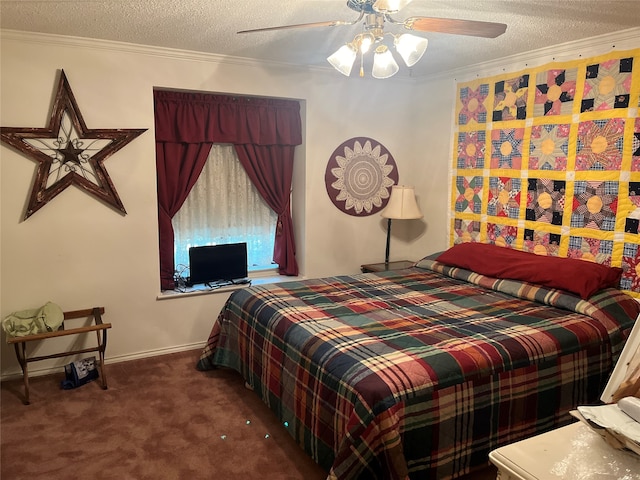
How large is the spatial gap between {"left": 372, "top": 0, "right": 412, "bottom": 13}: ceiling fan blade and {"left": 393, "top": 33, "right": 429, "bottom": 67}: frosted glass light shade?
0.27 metres

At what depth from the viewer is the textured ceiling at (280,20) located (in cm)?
244

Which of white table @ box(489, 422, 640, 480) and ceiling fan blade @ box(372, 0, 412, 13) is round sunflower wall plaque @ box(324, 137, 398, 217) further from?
white table @ box(489, 422, 640, 480)

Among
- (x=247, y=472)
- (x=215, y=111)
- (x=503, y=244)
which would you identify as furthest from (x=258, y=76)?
(x=247, y=472)

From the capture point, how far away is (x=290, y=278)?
4.28 m

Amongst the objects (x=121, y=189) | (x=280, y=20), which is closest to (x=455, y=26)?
(x=280, y=20)

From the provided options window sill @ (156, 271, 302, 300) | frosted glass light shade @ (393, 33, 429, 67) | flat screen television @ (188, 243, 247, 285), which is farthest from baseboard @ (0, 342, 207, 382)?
frosted glass light shade @ (393, 33, 429, 67)

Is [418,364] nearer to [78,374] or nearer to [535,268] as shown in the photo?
[535,268]

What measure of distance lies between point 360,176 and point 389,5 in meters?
2.48

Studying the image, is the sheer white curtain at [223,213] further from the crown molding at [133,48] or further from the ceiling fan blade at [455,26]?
the ceiling fan blade at [455,26]

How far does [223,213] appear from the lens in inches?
162

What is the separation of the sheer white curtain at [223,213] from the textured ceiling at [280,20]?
3.26 feet

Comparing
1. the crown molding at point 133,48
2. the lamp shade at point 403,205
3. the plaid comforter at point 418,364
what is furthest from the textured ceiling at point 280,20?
the plaid comforter at point 418,364

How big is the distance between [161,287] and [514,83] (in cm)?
315

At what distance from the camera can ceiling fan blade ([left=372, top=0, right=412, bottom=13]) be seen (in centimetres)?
188
